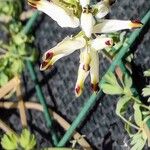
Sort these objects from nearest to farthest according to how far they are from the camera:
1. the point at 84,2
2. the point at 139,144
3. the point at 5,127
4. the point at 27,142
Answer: the point at 84,2
the point at 139,144
the point at 27,142
the point at 5,127

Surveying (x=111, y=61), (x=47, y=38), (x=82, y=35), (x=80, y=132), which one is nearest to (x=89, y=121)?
(x=80, y=132)

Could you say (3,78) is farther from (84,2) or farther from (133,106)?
(84,2)

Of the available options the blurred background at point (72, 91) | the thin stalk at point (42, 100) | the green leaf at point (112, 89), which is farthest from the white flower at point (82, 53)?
the thin stalk at point (42, 100)

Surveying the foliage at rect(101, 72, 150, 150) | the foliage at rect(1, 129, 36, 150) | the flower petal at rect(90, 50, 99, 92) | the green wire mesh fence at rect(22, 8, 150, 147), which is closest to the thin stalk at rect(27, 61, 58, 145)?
the green wire mesh fence at rect(22, 8, 150, 147)

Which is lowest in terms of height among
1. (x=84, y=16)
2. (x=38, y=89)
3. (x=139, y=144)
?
(x=139, y=144)

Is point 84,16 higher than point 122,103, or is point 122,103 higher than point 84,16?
point 84,16

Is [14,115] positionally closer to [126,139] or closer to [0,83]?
[0,83]

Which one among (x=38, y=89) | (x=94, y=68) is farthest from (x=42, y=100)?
(x=94, y=68)

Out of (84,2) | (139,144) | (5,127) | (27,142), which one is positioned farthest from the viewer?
(5,127)

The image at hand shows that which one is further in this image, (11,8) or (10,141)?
(11,8)
